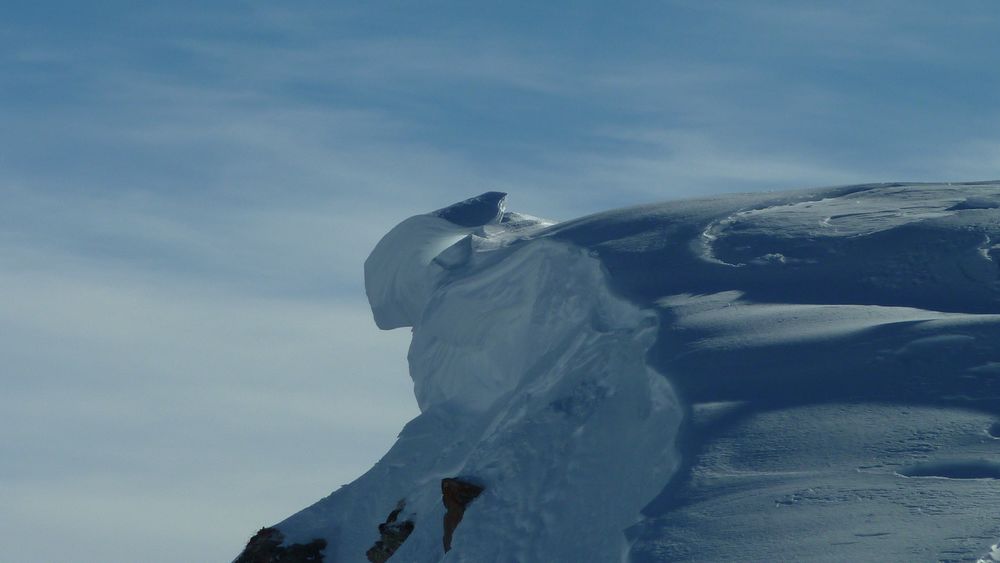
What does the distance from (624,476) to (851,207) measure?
6642 mm

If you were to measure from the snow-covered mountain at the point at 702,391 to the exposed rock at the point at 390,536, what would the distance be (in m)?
0.04

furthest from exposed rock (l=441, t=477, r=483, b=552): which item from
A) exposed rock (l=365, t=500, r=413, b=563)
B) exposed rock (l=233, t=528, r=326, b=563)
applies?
exposed rock (l=233, t=528, r=326, b=563)

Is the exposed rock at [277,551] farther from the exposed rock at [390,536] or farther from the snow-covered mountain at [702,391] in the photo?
the exposed rock at [390,536]

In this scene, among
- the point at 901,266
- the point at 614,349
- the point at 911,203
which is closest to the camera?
the point at 614,349

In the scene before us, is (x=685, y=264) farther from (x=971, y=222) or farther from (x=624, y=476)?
(x=624, y=476)

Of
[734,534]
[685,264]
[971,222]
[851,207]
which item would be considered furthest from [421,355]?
[734,534]

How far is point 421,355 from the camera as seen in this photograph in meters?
16.3

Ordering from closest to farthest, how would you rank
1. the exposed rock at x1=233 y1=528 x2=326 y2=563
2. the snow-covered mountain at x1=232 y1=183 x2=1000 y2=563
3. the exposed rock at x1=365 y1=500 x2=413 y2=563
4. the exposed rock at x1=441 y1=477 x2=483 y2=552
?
the snow-covered mountain at x1=232 y1=183 x2=1000 y2=563
the exposed rock at x1=441 y1=477 x2=483 y2=552
the exposed rock at x1=365 y1=500 x2=413 y2=563
the exposed rock at x1=233 y1=528 x2=326 y2=563

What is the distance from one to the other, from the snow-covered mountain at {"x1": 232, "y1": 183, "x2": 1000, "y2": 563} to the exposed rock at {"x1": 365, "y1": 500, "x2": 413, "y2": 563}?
4 centimetres

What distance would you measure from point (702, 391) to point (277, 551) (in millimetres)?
5892

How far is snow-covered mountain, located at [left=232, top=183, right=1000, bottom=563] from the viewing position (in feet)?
27.0

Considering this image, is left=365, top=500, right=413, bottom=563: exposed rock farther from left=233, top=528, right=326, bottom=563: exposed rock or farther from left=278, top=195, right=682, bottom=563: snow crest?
left=233, top=528, right=326, bottom=563: exposed rock

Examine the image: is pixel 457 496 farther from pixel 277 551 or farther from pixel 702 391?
pixel 277 551

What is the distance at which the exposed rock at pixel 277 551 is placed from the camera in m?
13.9
